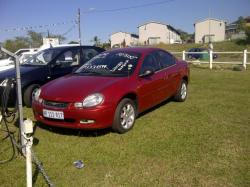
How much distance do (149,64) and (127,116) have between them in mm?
1445

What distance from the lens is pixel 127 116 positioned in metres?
6.12

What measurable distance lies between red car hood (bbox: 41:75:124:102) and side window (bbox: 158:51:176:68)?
172 cm

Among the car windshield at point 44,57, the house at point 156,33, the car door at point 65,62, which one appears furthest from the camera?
the house at point 156,33

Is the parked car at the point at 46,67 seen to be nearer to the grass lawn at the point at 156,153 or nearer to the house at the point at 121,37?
the grass lawn at the point at 156,153

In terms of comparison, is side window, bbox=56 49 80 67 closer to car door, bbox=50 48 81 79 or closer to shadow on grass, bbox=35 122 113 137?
car door, bbox=50 48 81 79

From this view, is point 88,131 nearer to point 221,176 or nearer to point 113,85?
point 113,85

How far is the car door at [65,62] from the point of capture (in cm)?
896

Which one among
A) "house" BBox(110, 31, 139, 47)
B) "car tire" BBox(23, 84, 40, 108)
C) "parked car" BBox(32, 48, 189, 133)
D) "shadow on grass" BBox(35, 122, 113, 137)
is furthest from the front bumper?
"house" BBox(110, 31, 139, 47)

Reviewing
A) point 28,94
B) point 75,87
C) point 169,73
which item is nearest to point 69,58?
point 28,94

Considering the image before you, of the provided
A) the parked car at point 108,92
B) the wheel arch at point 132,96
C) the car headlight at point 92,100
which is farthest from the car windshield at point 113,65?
the car headlight at point 92,100

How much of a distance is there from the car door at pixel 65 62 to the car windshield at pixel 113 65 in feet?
6.52

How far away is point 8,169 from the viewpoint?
4.59m

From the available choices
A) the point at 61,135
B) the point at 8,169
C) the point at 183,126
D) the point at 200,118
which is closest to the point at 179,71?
the point at 200,118

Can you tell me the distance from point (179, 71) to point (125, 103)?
106 inches
